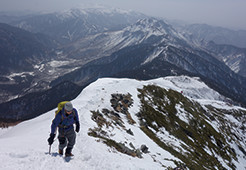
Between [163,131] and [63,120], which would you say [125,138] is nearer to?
[63,120]

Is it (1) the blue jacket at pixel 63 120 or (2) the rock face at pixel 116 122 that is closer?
(1) the blue jacket at pixel 63 120

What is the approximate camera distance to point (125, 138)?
89.6 ft

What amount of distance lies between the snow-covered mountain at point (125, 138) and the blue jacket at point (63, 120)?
249 cm

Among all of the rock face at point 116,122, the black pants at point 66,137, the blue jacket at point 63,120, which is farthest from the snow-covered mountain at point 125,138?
the blue jacket at point 63,120

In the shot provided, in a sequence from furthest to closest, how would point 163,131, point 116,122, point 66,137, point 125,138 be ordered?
point 163,131 → point 116,122 → point 125,138 → point 66,137

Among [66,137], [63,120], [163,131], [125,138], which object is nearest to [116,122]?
[125,138]

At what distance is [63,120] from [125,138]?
16.1 metres

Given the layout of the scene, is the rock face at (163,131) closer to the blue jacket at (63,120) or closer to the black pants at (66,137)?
the black pants at (66,137)

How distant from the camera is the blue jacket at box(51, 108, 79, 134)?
1281 centimetres

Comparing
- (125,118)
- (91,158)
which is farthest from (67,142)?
(125,118)

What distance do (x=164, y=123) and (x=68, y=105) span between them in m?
40.7

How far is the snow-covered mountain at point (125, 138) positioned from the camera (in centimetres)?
1407

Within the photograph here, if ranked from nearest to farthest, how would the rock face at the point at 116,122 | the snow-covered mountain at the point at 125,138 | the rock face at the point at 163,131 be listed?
the snow-covered mountain at the point at 125,138
the rock face at the point at 116,122
the rock face at the point at 163,131

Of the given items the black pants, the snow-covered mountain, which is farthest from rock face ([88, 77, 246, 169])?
the black pants
